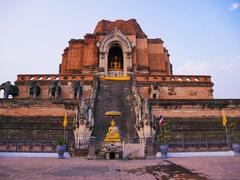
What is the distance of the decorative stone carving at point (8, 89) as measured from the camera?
21.0m

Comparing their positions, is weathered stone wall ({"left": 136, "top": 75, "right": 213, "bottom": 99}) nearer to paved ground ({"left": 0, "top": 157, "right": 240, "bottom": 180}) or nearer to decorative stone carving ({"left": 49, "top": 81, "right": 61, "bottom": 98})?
decorative stone carving ({"left": 49, "top": 81, "right": 61, "bottom": 98})

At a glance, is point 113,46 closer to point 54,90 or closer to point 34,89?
point 54,90

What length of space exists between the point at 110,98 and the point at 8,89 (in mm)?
10943

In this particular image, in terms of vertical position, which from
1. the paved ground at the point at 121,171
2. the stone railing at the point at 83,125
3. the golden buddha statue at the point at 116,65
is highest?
the golden buddha statue at the point at 116,65

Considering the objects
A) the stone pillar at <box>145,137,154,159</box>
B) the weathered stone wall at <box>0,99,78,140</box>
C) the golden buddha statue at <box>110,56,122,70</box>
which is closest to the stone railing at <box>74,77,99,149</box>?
the weathered stone wall at <box>0,99,78,140</box>

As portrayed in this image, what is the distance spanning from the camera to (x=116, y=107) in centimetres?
1775

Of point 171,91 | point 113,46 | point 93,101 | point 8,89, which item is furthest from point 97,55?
point 93,101

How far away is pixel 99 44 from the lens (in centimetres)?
2906

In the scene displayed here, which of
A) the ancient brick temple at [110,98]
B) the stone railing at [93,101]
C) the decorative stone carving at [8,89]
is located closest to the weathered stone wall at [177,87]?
the ancient brick temple at [110,98]

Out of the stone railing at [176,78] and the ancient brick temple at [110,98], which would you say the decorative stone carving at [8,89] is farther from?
the stone railing at [176,78]

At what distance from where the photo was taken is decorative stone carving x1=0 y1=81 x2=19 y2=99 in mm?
21047

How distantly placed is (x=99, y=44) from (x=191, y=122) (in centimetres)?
1737

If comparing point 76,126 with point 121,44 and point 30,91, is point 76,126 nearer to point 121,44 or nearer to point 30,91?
point 30,91

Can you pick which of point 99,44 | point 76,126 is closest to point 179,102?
point 76,126
